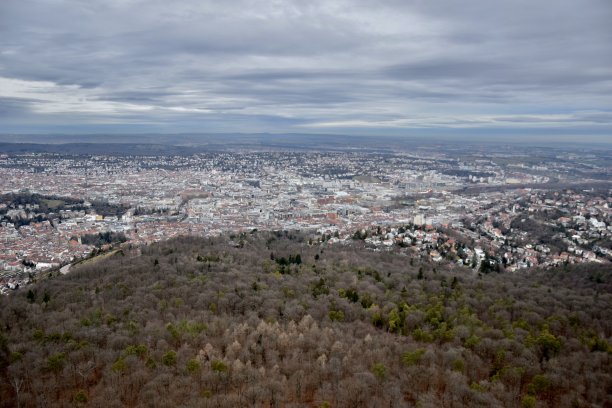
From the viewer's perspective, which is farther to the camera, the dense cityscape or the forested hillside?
the dense cityscape

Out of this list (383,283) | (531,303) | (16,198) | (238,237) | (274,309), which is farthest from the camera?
(16,198)

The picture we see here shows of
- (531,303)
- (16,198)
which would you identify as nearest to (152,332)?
(531,303)

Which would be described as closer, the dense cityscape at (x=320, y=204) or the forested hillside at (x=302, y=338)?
the forested hillside at (x=302, y=338)

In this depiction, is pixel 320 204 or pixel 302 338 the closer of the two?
pixel 302 338

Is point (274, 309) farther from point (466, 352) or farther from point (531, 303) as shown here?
point (531, 303)

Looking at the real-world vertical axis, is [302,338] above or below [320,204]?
above
